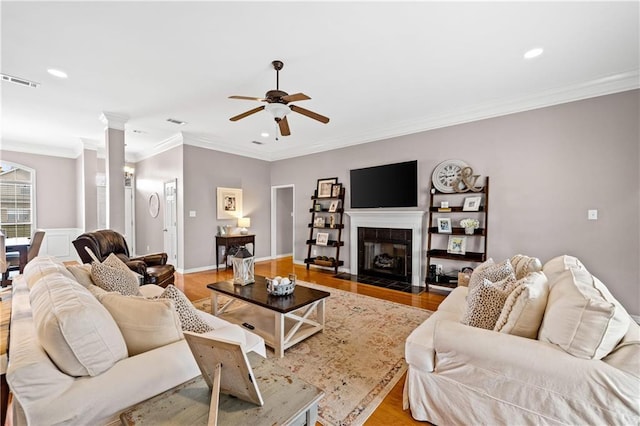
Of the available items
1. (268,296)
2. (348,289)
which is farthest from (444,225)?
(268,296)

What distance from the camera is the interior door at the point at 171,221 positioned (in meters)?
5.62

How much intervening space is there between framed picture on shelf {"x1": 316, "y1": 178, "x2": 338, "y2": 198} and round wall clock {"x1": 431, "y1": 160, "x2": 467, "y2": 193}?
80.9 inches

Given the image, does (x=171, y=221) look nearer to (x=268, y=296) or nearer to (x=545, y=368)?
(x=268, y=296)

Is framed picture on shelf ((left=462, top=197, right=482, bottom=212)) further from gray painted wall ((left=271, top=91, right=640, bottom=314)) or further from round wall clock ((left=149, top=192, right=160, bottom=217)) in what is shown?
round wall clock ((left=149, top=192, right=160, bottom=217))

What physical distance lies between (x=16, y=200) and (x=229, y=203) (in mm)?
4839

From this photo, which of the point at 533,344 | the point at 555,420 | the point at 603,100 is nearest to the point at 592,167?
the point at 603,100

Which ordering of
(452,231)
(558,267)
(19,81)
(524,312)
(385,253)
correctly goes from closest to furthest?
1. (524,312)
2. (558,267)
3. (19,81)
4. (452,231)
5. (385,253)

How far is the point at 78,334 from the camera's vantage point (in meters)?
1.07

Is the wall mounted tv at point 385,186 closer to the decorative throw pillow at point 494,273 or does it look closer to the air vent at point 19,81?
the decorative throw pillow at point 494,273

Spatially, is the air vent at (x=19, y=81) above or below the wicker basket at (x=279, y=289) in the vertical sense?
above

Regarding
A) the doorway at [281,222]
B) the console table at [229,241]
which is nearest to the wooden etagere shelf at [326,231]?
the doorway at [281,222]

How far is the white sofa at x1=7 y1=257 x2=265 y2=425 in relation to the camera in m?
0.96

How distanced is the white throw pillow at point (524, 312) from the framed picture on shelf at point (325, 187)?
4344 mm

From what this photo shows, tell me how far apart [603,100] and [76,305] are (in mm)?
5139
